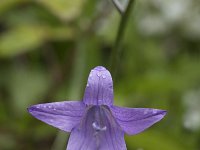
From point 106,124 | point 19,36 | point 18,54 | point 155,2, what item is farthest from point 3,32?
point 106,124

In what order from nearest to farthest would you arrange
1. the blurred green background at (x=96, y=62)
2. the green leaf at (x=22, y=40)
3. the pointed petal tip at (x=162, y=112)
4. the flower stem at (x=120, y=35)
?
the pointed petal tip at (x=162, y=112), the flower stem at (x=120, y=35), the blurred green background at (x=96, y=62), the green leaf at (x=22, y=40)

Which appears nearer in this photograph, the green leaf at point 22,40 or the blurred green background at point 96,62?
the blurred green background at point 96,62

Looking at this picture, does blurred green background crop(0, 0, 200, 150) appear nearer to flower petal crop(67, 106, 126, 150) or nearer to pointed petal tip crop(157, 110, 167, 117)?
flower petal crop(67, 106, 126, 150)

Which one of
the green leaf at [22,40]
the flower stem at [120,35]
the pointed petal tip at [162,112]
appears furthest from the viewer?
the green leaf at [22,40]

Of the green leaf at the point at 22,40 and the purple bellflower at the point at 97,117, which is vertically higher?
the green leaf at the point at 22,40

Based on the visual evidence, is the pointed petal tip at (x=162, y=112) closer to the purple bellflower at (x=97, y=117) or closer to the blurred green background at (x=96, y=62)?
the purple bellflower at (x=97, y=117)

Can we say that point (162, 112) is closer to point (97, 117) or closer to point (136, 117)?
point (136, 117)

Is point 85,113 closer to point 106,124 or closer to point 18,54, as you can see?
point 106,124

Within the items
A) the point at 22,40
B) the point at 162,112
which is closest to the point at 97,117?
the point at 162,112

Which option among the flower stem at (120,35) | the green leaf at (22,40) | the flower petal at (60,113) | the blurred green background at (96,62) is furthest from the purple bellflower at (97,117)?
the green leaf at (22,40)
